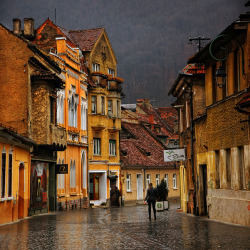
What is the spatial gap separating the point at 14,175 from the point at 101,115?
24.2 metres

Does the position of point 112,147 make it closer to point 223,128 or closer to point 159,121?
point 159,121

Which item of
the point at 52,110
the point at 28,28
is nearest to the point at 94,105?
the point at 28,28

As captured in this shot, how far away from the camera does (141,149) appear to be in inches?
2434

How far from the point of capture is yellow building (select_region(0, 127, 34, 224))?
957 inches

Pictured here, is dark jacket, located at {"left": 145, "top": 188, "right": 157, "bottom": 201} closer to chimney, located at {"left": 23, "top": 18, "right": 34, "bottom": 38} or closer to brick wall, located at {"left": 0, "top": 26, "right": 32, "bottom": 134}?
brick wall, located at {"left": 0, "top": 26, "right": 32, "bottom": 134}

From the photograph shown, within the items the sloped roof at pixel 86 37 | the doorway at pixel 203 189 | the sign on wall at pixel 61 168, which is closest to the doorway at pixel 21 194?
the sign on wall at pixel 61 168

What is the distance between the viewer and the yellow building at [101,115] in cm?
5016

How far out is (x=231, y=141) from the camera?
22.5m

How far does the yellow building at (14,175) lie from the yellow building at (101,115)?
64.4 ft

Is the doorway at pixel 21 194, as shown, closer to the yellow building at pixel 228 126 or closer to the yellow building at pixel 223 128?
the yellow building at pixel 223 128

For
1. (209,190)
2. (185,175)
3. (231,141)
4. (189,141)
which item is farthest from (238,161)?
(185,175)

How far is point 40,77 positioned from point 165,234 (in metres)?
16.1

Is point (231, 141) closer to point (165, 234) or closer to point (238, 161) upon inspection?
point (238, 161)

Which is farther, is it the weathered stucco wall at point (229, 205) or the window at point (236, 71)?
the window at point (236, 71)
